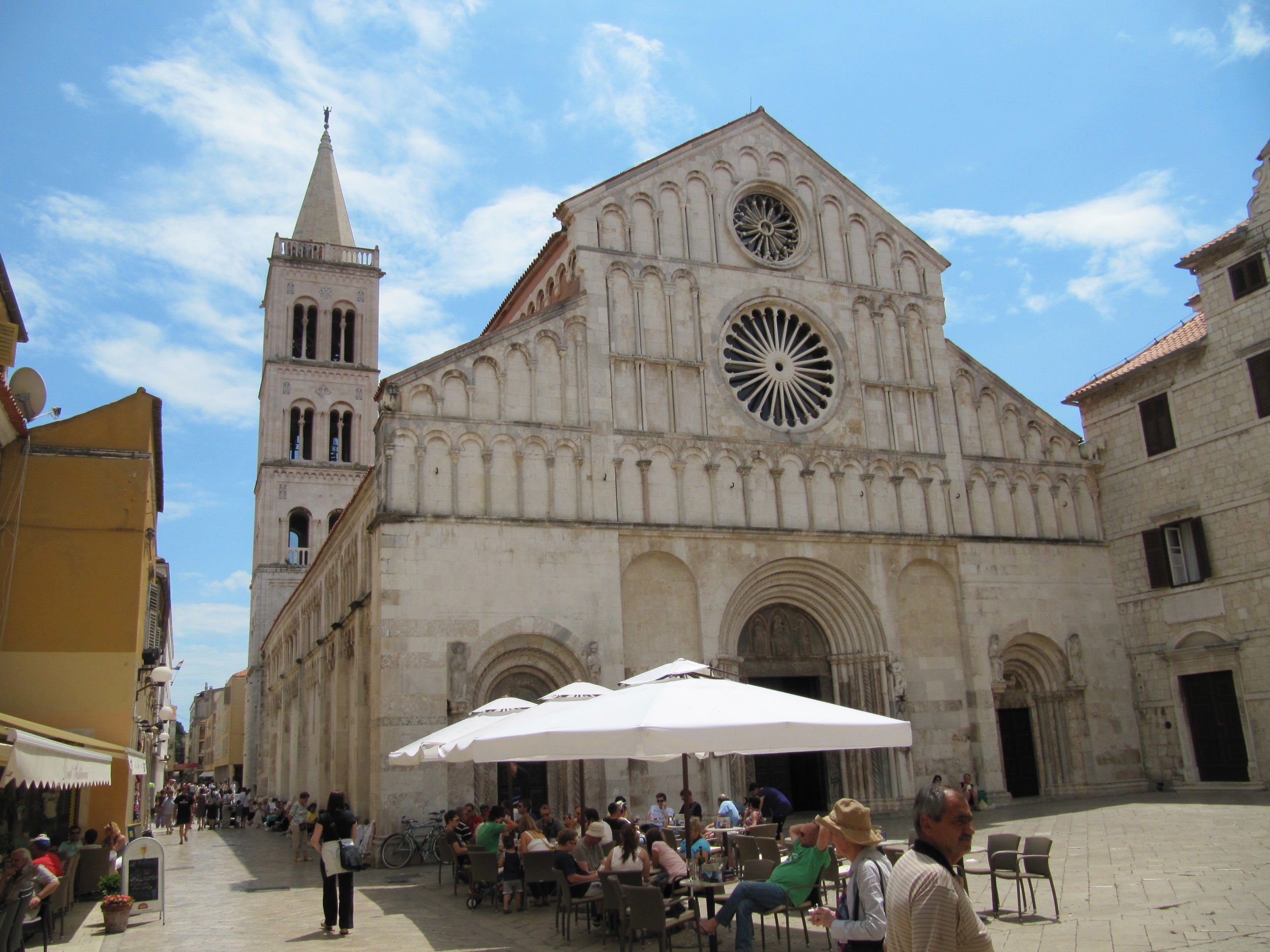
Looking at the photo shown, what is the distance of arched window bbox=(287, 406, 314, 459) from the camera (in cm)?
4834

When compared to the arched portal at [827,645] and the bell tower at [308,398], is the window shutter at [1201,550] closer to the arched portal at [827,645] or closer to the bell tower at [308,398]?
the arched portal at [827,645]

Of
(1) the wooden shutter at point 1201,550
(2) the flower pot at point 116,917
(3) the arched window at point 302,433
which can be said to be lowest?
(2) the flower pot at point 116,917

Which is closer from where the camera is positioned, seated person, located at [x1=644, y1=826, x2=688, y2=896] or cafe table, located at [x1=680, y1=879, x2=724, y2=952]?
cafe table, located at [x1=680, y1=879, x2=724, y2=952]

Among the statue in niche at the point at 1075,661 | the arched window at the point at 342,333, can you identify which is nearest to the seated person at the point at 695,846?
the statue in niche at the point at 1075,661

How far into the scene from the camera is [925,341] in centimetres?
2780

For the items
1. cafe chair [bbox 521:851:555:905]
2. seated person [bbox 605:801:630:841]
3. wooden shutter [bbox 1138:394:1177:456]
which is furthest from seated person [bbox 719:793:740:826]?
wooden shutter [bbox 1138:394:1177:456]

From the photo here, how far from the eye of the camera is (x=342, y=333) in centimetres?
5078

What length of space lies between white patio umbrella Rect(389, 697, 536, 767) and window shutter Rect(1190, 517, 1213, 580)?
1794 cm

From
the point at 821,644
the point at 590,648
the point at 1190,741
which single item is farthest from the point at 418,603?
the point at 1190,741

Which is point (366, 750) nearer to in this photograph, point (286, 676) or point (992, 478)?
point (992, 478)

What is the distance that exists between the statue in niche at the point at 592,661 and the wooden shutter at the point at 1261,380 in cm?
1686

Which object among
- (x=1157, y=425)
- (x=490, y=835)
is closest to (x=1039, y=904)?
(x=490, y=835)

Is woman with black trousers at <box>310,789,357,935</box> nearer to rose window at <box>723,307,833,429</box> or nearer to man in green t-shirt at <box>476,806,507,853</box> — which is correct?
man in green t-shirt at <box>476,806,507,853</box>

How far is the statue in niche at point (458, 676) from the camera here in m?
20.2
